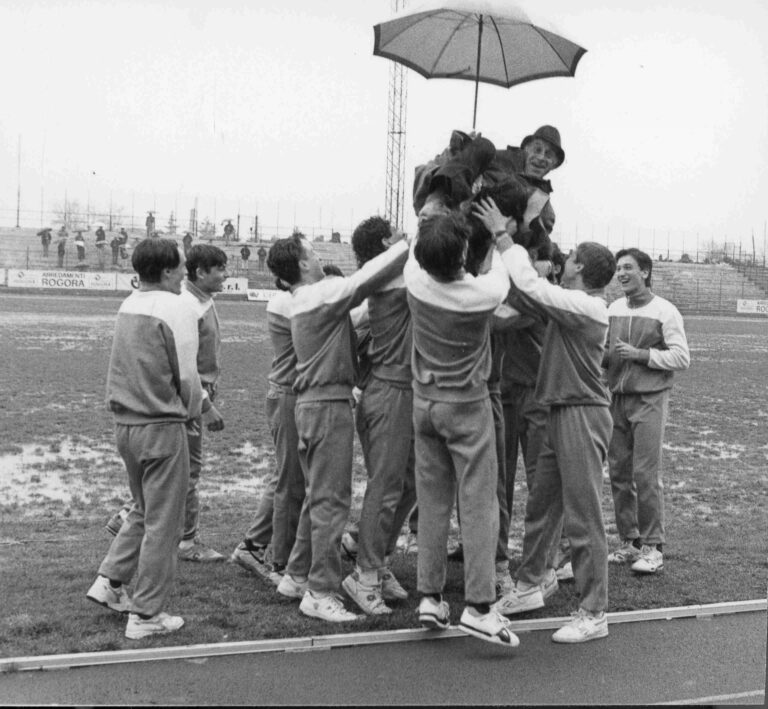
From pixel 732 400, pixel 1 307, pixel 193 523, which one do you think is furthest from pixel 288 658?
pixel 1 307

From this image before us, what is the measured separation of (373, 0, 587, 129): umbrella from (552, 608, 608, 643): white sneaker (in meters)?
3.06

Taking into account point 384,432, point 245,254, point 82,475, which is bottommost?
point 82,475

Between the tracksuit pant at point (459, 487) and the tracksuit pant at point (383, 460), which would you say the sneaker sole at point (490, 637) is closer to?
the tracksuit pant at point (459, 487)

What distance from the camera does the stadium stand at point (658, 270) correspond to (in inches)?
1630

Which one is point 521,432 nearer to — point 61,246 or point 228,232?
point 61,246

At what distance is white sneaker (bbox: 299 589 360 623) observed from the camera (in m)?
5.04

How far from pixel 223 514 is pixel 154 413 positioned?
308 cm

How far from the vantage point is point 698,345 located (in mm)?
29125

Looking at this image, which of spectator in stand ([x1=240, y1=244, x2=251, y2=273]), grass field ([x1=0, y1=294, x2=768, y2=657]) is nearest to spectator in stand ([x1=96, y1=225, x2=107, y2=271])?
spectator in stand ([x1=240, y1=244, x2=251, y2=273])

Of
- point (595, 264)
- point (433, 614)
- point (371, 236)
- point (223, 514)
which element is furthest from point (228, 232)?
point (433, 614)

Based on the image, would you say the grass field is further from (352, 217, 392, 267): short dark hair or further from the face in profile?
the face in profile

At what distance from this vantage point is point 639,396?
6500 millimetres

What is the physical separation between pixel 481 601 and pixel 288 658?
97 centimetres

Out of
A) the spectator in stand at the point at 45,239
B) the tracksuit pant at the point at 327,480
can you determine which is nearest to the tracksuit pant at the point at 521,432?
the tracksuit pant at the point at 327,480
